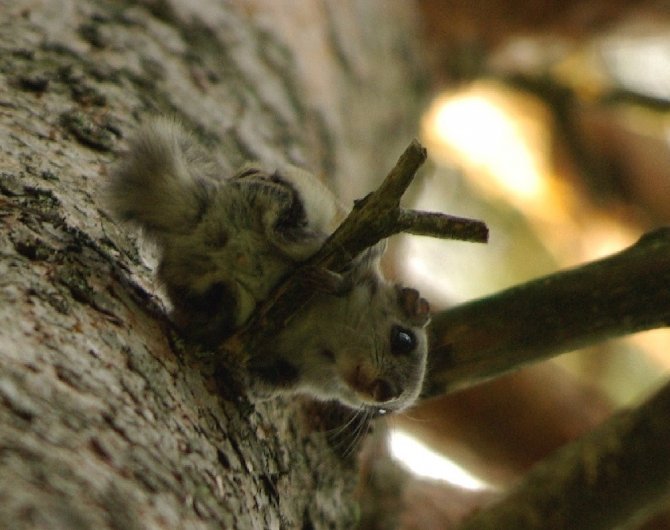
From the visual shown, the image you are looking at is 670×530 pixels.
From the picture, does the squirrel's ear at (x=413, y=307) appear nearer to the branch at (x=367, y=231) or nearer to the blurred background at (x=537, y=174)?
the branch at (x=367, y=231)

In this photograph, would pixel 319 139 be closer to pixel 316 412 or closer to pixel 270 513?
pixel 316 412

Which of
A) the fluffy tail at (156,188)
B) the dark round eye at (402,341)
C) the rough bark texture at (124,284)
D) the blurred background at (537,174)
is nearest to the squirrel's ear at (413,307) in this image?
the dark round eye at (402,341)

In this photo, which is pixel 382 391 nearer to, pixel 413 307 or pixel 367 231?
pixel 413 307

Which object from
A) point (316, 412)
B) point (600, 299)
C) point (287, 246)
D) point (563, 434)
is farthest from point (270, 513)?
point (563, 434)

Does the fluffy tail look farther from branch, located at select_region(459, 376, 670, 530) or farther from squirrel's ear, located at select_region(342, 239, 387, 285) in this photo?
branch, located at select_region(459, 376, 670, 530)

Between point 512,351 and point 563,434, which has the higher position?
point 563,434

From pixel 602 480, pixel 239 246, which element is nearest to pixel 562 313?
pixel 602 480
